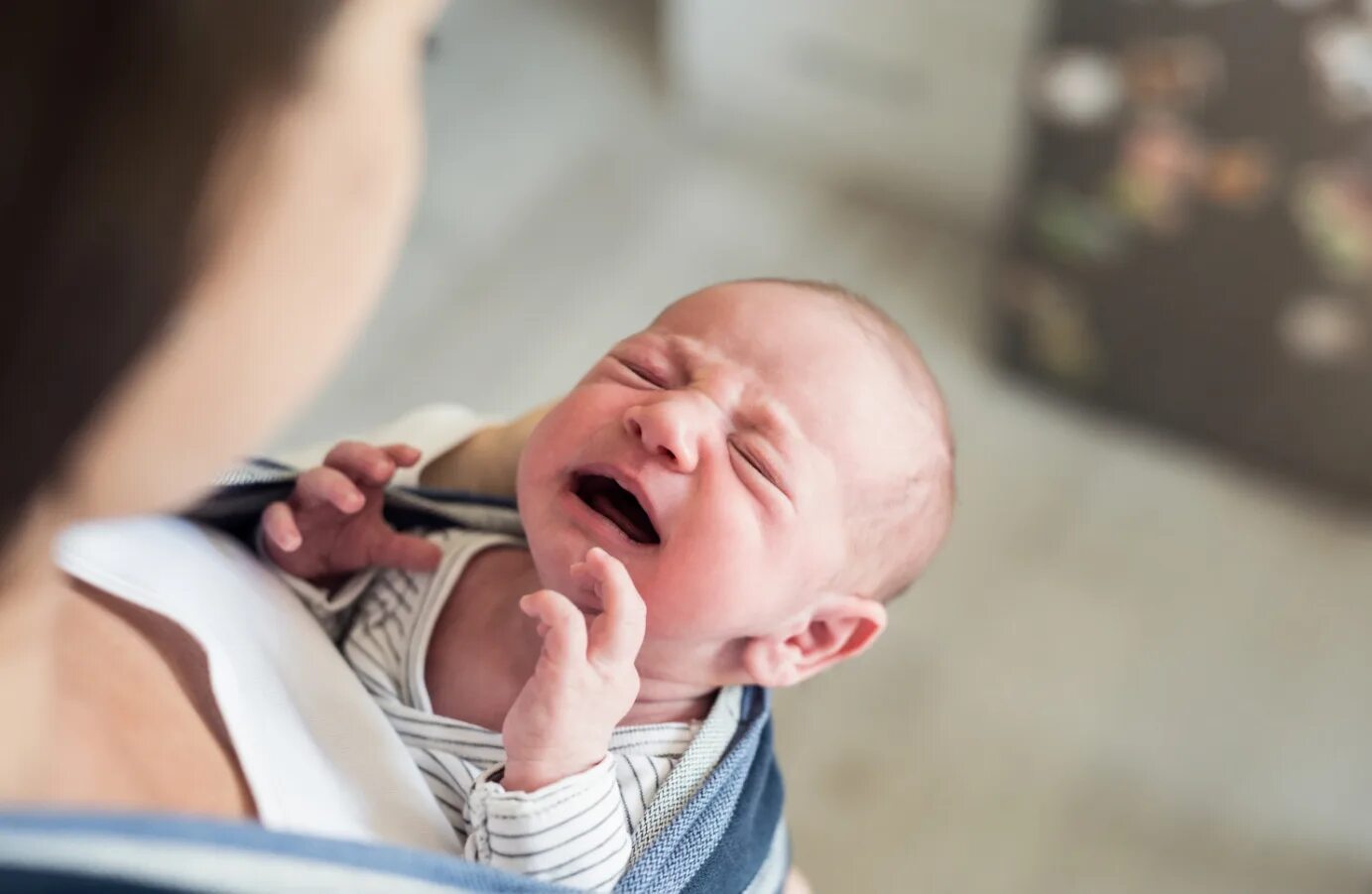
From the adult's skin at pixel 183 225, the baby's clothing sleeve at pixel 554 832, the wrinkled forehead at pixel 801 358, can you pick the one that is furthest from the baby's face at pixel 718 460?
the adult's skin at pixel 183 225

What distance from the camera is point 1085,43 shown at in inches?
A: 58.4

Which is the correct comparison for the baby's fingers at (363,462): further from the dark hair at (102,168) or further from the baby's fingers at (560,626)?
the dark hair at (102,168)

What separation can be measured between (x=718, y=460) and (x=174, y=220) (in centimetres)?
43

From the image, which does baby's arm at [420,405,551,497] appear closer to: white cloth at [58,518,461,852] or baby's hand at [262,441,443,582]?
baby's hand at [262,441,443,582]

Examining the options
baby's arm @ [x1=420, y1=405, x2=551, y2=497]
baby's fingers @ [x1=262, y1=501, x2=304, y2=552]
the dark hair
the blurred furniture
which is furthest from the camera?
the blurred furniture

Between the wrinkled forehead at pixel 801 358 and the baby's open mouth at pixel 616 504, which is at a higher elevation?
the wrinkled forehead at pixel 801 358

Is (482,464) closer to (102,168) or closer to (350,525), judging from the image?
(350,525)

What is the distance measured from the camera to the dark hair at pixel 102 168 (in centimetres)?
26

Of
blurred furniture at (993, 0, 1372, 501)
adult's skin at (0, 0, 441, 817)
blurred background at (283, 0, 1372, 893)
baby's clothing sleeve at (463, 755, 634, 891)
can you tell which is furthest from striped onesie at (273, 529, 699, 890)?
blurred furniture at (993, 0, 1372, 501)

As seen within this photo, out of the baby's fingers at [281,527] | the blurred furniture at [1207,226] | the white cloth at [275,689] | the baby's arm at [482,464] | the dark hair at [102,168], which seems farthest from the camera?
the blurred furniture at [1207,226]

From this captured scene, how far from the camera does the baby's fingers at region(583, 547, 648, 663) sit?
596 mm

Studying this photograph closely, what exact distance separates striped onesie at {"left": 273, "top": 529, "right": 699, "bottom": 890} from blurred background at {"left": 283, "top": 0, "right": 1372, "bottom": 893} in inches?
23.0

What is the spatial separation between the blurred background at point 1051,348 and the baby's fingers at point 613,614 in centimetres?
68

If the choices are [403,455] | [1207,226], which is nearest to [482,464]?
[403,455]
